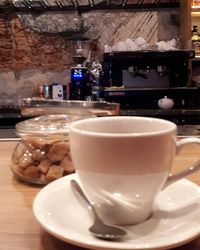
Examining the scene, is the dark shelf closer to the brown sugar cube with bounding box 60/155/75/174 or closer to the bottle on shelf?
the bottle on shelf

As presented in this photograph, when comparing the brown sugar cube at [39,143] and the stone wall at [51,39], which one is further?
the stone wall at [51,39]

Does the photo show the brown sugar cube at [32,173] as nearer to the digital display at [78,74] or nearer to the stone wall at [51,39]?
the digital display at [78,74]

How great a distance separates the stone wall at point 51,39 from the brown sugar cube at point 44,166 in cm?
221

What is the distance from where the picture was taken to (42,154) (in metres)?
0.56

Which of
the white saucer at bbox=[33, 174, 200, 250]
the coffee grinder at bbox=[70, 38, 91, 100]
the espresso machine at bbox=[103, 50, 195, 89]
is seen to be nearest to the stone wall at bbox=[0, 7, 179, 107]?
the coffee grinder at bbox=[70, 38, 91, 100]

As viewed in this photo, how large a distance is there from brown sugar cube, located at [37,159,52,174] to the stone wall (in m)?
2.21

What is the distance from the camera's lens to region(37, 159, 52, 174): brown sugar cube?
55cm

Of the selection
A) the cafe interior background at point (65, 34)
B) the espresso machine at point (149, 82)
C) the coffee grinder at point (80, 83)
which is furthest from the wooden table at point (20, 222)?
the cafe interior background at point (65, 34)

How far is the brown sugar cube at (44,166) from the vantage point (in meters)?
0.55

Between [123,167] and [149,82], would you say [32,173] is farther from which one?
[149,82]

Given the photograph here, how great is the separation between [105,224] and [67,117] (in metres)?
0.29

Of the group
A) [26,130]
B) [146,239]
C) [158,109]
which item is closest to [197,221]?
[146,239]

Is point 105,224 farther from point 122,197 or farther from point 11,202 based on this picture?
point 11,202

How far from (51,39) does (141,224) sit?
2.48m
